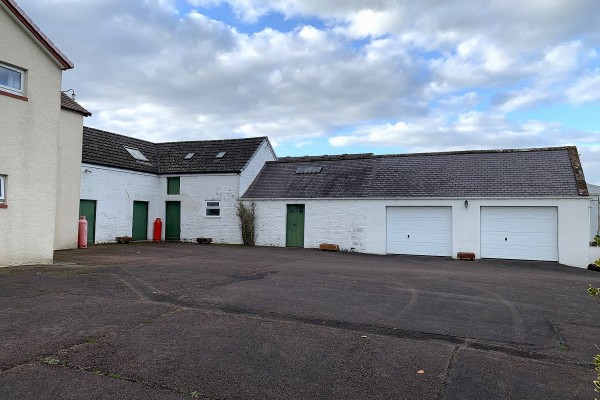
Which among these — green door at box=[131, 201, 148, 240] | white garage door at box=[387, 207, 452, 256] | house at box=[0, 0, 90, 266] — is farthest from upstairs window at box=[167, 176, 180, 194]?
house at box=[0, 0, 90, 266]

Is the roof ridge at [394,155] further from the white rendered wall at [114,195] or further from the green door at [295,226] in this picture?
the white rendered wall at [114,195]

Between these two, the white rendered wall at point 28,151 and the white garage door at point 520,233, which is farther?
the white garage door at point 520,233

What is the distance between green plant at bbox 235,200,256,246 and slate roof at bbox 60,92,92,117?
29.1ft

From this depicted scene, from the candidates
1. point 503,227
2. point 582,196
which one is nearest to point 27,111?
point 503,227

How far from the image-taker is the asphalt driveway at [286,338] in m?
4.23

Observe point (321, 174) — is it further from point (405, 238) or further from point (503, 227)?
point (503, 227)

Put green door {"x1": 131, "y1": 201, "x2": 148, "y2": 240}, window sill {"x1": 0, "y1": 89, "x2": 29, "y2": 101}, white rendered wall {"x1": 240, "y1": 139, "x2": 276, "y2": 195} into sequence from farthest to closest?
1. white rendered wall {"x1": 240, "y1": 139, "x2": 276, "y2": 195}
2. green door {"x1": 131, "y1": 201, "x2": 148, "y2": 240}
3. window sill {"x1": 0, "y1": 89, "x2": 29, "y2": 101}

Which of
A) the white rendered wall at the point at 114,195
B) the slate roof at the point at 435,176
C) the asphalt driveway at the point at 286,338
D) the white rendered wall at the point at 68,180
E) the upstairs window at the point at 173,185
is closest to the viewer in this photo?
the asphalt driveway at the point at 286,338

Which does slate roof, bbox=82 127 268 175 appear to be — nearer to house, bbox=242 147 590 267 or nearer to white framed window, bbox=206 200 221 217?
white framed window, bbox=206 200 221 217

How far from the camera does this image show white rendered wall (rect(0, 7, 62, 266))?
11.4 meters

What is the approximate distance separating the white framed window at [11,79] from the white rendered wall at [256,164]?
1301 cm

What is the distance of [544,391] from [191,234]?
22429 mm

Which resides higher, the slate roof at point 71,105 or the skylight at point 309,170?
the slate roof at point 71,105

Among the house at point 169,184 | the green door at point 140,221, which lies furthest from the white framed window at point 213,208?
the green door at point 140,221
